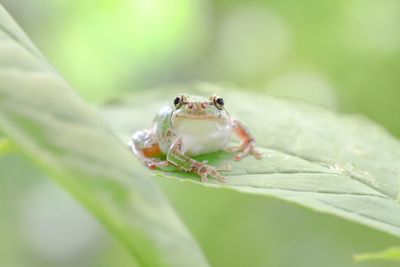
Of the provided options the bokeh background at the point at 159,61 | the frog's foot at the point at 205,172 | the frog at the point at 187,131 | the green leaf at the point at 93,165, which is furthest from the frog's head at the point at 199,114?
the bokeh background at the point at 159,61

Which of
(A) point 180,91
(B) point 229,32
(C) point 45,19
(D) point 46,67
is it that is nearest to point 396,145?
(A) point 180,91

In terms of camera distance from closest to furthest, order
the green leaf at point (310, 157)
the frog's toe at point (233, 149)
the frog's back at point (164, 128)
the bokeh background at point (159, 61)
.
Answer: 1. the green leaf at point (310, 157)
2. the frog's toe at point (233, 149)
3. the frog's back at point (164, 128)
4. the bokeh background at point (159, 61)

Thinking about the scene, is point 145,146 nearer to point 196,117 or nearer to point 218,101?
point 196,117

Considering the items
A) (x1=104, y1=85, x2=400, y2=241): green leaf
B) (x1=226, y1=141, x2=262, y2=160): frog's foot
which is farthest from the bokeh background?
(x1=226, y1=141, x2=262, y2=160): frog's foot

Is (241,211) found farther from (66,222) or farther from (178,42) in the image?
(178,42)

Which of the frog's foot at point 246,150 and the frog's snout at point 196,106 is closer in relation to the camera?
the frog's foot at point 246,150

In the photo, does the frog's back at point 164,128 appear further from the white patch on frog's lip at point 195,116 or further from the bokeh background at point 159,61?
the bokeh background at point 159,61
